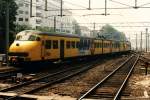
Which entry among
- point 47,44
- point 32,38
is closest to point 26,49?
point 32,38

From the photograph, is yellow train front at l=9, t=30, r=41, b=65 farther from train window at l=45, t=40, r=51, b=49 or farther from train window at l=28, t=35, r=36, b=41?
train window at l=45, t=40, r=51, b=49

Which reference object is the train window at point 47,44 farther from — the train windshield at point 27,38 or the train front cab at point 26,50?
the train windshield at point 27,38

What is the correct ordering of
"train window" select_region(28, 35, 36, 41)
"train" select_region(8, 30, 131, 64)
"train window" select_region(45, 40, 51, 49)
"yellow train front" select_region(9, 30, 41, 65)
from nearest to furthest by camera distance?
1. "yellow train front" select_region(9, 30, 41, 65)
2. "train" select_region(8, 30, 131, 64)
3. "train window" select_region(28, 35, 36, 41)
4. "train window" select_region(45, 40, 51, 49)

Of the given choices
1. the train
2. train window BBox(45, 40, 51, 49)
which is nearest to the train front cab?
the train

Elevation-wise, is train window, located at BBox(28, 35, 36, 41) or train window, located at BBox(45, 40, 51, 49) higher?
train window, located at BBox(28, 35, 36, 41)

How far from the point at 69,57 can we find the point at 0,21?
63.8 feet

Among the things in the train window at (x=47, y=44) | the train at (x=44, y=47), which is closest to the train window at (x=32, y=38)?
the train at (x=44, y=47)

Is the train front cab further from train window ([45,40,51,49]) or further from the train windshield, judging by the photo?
train window ([45,40,51,49])

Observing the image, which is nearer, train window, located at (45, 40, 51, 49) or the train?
the train

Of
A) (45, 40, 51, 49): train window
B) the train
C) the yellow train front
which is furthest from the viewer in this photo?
(45, 40, 51, 49): train window

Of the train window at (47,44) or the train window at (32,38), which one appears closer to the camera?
the train window at (32,38)

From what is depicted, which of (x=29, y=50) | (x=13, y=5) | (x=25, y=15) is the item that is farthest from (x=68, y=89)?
(x=25, y=15)

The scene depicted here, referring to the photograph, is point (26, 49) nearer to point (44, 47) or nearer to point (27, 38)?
point (27, 38)

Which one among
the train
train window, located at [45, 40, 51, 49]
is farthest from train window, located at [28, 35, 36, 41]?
train window, located at [45, 40, 51, 49]
